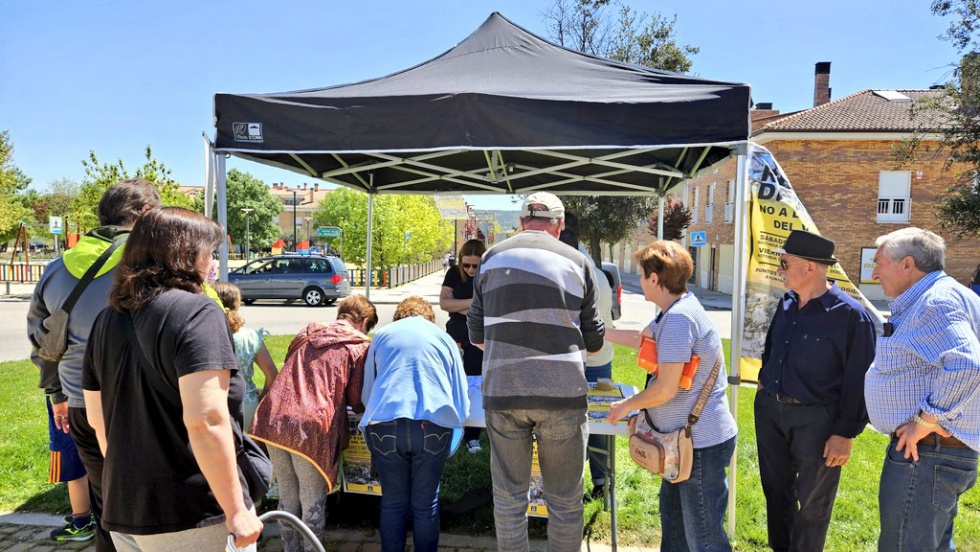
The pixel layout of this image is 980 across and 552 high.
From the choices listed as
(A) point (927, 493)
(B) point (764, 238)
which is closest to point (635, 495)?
(B) point (764, 238)

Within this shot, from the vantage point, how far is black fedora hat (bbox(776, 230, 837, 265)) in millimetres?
2715

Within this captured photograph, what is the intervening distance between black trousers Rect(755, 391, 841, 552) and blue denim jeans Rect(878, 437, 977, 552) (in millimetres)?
372

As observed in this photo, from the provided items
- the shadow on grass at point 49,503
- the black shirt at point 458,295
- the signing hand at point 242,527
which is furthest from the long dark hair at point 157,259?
the shadow on grass at point 49,503

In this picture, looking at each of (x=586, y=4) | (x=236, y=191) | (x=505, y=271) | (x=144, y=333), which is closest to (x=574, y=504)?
(x=505, y=271)

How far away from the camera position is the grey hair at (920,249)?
2383 millimetres

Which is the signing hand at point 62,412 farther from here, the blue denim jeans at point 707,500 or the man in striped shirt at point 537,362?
the blue denim jeans at point 707,500

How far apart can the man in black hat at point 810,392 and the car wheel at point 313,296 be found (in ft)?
56.9

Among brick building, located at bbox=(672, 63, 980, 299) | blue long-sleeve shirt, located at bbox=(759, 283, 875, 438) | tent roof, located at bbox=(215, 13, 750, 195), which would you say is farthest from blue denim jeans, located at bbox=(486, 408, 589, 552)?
brick building, located at bbox=(672, 63, 980, 299)

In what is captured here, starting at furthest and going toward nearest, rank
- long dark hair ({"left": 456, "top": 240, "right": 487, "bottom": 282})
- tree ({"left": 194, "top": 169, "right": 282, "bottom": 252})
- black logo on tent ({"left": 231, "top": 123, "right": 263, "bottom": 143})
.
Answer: tree ({"left": 194, "top": 169, "right": 282, "bottom": 252}) < long dark hair ({"left": 456, "top": 240, "right": 487, "bottom": 282}) < black logo on tent ({"left": 231, "top": 123, "right": 263, "bottom": 143})

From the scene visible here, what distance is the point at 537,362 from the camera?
240cm

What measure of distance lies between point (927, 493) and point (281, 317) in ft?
50.5

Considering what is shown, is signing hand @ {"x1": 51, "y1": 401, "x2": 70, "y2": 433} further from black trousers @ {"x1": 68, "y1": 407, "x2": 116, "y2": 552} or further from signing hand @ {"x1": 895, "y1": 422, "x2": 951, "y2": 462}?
signing hand @ {"x1": 895, "y1": 422, "x2": 951, "y2": 462}

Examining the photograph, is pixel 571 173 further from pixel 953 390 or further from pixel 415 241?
pixel 415 241

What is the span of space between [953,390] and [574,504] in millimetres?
1495
